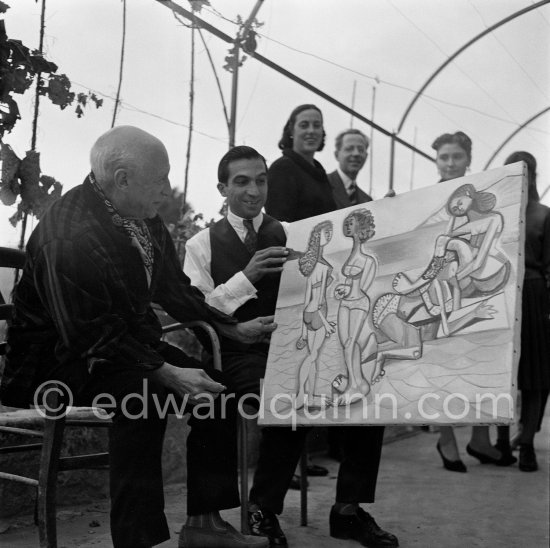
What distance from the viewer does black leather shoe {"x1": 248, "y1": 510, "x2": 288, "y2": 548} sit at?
8.29 feet

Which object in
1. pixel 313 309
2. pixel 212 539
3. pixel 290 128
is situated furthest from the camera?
pixel 290 128

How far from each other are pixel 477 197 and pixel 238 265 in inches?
34.8

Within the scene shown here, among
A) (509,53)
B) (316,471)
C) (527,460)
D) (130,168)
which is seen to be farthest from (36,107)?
(509,53)

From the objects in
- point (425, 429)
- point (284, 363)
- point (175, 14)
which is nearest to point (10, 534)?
point (284, 363)

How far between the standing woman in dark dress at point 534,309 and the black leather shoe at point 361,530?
5.73 ft

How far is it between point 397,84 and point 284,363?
563 cm

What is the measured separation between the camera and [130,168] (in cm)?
206

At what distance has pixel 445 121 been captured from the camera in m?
8.58

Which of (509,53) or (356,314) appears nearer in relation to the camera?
(356,314)

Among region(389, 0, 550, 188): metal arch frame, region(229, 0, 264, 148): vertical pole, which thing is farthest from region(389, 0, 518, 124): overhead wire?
region(229, 0, 264, 148): vertical pole

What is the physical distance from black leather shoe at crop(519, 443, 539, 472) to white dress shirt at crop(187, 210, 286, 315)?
2.15 m

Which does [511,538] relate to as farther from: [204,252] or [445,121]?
[445,121]

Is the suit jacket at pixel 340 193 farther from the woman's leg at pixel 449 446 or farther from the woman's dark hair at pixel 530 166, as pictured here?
the woman's leg at pixel 449 446

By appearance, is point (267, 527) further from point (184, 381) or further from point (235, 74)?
point (235, 74)
